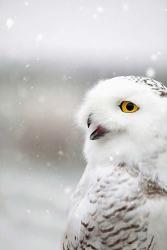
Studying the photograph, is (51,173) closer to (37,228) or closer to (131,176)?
(37,228)

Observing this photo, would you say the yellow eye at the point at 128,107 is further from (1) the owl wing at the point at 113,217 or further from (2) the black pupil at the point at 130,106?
(1) the owl wing at the point at 113,217

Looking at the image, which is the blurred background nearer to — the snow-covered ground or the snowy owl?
the snow-covered ground

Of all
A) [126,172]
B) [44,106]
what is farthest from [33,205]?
[126,172]

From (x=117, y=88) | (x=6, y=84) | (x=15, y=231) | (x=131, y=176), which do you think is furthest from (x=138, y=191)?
(x=6, y=84)

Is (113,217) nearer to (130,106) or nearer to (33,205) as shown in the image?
(130,106)

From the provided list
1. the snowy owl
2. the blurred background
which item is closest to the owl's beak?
the snowy owl

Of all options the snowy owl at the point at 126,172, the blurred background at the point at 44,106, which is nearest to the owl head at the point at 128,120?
the snowy owl at the point at 126,172
